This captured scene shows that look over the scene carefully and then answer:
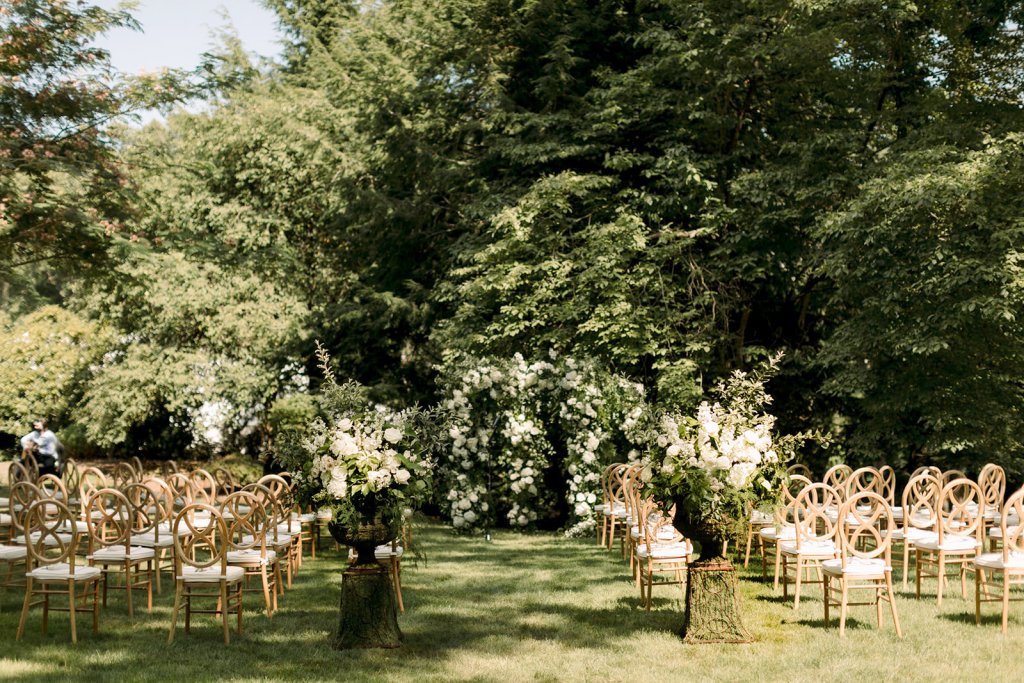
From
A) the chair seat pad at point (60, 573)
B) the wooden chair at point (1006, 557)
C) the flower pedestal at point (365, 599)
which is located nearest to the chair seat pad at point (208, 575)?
the chair seat pad at point (60, 573)

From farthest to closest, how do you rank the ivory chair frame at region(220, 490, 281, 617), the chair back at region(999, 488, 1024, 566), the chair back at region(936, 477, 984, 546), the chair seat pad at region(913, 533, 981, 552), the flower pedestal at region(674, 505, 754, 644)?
1. the chair seat pad at region(913, 533, 981, 552)
2. the chair back at region(936, 477, 984, 546)
3. the ivory chair frame at region(220, 490, 281, 617)
4. the chair back at region(999, 488, 1024, 566)
5. the flower pedestal at region(674, 505, 754, 644)

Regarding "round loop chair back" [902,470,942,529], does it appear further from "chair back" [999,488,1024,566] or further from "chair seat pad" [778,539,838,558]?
"chair seat pad" [778,539,838,558]

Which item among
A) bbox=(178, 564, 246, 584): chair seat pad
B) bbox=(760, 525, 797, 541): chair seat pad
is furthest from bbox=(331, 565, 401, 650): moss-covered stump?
bbox=(760, 525, 797, 541): chair seat pad

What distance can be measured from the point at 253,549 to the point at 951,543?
6244 mm

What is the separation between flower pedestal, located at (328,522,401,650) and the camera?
7.27m

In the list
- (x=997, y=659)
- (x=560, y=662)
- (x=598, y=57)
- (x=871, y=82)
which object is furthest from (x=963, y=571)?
(x=598, y=57)

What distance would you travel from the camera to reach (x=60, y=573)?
7637 millimetres

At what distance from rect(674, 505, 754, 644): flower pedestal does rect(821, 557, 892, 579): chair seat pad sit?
874mm

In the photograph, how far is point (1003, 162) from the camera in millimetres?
12789

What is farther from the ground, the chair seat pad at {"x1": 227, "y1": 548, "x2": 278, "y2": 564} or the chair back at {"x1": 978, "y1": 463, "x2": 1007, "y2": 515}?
the chair back at {"x1": 978, "y1": 463, "x2": 1007, "y2": 515}

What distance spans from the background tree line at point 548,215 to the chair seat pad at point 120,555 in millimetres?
4662

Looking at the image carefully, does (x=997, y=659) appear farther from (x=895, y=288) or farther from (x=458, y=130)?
(x=458, y=130)

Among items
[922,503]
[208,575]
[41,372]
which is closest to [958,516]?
[922,503]

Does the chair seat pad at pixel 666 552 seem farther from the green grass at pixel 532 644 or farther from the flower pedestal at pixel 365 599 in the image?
the flower pedestal at pixel 365 599
